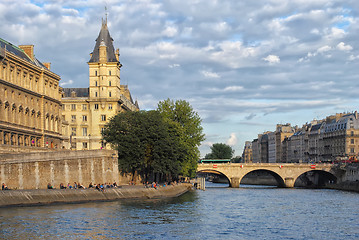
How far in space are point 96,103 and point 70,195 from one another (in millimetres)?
54082

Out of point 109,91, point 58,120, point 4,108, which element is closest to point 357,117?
point 109,91

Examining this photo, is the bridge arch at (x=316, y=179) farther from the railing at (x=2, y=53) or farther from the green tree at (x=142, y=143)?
the railing at (x=2, y=53)

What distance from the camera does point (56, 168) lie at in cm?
6550

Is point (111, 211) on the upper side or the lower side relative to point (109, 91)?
lower

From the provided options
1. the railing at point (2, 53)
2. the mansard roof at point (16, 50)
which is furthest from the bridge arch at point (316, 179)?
the railing at point (2, 53)

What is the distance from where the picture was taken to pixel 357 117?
159000 millimetres

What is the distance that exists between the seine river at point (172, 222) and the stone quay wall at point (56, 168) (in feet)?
23.5

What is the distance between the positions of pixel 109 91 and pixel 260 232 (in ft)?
240

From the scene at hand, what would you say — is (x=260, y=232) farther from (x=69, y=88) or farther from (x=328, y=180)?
(x=328, y=180)

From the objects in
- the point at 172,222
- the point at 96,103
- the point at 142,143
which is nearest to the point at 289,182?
the point at 96,103

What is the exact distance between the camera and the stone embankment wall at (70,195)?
54.3 m

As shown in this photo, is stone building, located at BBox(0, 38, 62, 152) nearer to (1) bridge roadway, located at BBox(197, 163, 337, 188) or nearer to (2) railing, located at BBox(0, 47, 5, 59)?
(2) railing, located at BBox(0, 47, 5, 59)

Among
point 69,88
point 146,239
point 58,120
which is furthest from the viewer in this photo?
point 69,88

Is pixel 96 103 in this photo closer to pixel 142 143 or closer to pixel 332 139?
pixel 142 143
